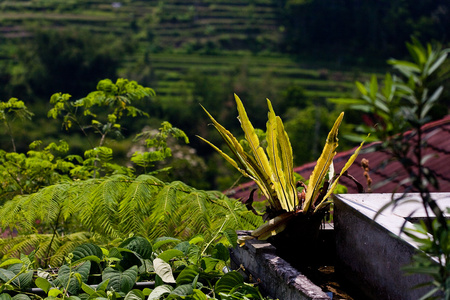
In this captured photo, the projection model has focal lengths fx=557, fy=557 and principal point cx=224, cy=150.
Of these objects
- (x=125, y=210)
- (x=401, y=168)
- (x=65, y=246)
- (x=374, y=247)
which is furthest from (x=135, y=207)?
(x=401, y=168)

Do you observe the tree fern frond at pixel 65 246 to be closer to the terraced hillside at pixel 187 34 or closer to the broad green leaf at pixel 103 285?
the broad green leaf at pixel 103 285

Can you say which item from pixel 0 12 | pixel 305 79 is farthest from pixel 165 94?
pixel 0 12

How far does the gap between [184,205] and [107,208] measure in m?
0.35

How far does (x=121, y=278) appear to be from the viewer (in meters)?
1.80

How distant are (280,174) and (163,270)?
565 mm

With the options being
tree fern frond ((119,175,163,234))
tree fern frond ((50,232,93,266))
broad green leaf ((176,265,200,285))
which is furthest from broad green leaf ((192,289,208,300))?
tree fern frond ((50,232,93,266))

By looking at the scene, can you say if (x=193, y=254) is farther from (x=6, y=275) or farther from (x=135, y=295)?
(x=6, y=275)

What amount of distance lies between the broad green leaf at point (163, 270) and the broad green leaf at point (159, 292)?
0.06 m

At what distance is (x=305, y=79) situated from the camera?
62.4 m

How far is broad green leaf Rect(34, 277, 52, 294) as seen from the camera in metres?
1.76

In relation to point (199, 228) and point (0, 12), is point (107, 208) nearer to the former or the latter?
point (199, 228)

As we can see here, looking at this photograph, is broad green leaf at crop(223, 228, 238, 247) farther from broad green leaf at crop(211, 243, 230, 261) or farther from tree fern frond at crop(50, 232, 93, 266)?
tree fern frond at crop(50, 232, 93, 266)

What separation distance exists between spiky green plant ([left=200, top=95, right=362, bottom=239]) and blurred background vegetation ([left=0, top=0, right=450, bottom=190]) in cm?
4070

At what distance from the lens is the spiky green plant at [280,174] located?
6.62ft
